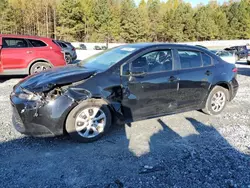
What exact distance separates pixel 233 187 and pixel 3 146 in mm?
3226

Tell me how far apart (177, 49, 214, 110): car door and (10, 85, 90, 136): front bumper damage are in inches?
78.4

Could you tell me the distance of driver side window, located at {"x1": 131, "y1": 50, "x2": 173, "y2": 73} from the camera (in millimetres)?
3887

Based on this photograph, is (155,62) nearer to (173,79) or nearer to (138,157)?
(173,79)

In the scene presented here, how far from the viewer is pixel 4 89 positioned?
7004mm

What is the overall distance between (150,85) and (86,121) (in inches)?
48.9

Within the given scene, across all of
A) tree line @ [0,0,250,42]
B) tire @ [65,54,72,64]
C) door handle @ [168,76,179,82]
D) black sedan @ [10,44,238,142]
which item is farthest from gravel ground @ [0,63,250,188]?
tree line @ [0,0,250,42]

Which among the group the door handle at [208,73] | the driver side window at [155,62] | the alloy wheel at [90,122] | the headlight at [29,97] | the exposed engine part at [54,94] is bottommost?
the alloy wheel at [90,122]

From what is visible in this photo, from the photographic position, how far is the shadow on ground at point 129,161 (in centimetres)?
270

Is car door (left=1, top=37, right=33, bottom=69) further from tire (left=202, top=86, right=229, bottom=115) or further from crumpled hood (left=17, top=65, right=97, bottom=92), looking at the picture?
tire (left=202, top=86, right=229, bottom=115)

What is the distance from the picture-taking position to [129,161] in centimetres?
311

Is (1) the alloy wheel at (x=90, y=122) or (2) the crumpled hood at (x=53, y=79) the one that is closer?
(2) the crumpled hood at (x=53, y=79)

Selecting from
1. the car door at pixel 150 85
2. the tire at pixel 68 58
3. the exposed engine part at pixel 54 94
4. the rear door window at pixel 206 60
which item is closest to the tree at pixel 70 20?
the tire at pixel 68 58

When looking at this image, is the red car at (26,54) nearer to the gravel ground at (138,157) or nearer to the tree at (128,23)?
the gravel ground at (138,157)

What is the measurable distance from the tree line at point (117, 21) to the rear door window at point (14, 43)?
5033cm
